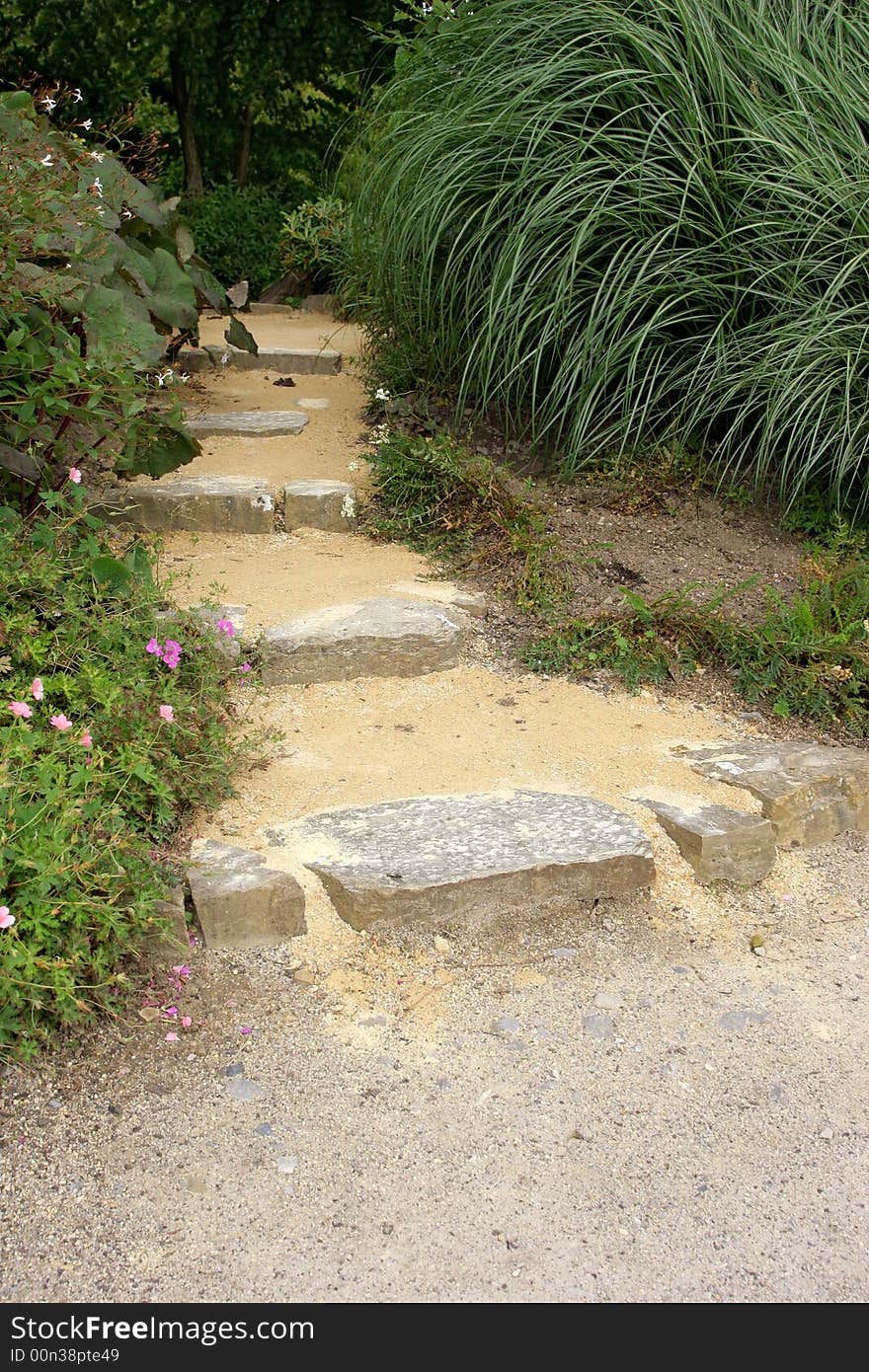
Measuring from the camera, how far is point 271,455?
4484 mm

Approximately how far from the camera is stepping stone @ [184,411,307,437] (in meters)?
4.67

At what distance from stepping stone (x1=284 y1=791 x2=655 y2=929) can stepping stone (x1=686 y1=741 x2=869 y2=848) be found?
1.37 feet

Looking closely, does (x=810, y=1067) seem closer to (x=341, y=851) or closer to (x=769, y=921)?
(x=769, y=921)

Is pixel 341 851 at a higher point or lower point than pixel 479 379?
lower

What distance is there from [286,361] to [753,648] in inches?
126

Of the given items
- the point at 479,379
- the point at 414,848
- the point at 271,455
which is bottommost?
the point at 414,848

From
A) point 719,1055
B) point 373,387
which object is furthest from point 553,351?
point 719,1055

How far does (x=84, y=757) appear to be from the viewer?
2338 mm

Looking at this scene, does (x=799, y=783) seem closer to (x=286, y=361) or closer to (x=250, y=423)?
(x=250, y=423)

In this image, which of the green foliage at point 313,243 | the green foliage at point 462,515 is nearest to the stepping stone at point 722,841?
the green foliage at point 462,515

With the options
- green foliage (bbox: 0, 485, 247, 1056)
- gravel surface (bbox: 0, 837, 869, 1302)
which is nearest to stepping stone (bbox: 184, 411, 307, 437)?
green foliage (bbox: 0, 485, 247, 1056)

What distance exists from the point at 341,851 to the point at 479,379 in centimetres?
216

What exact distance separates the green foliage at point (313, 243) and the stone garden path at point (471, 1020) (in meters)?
4.44

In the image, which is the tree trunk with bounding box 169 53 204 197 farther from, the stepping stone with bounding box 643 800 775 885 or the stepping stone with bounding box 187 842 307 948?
the stepping stone with bounding box 187 842 307 948
